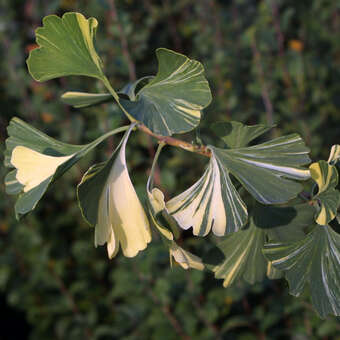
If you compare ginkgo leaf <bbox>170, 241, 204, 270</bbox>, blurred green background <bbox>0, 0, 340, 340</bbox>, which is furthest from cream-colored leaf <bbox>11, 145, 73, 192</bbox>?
blurred green background <bbox>0, 0, 340, 340</bbox>

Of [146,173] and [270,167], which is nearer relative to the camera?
[270,167]

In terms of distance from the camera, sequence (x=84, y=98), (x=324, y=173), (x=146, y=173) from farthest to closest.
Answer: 1. (x=146, y=173)
2. (x=84, y=98)
3. (x=324, y=173)

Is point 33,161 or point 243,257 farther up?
point 33,161

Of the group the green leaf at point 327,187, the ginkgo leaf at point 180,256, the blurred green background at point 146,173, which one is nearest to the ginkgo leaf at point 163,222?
the ginkgo leaf at point 180,256

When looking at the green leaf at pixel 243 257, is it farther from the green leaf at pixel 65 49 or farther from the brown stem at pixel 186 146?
the green leaf at pixel 65 49

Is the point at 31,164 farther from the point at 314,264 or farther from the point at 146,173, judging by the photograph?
the point at 146,173

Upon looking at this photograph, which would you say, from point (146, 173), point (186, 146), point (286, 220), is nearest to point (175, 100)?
point (186, 146)
